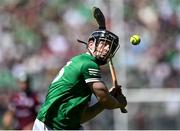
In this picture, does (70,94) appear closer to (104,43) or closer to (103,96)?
(103,96)

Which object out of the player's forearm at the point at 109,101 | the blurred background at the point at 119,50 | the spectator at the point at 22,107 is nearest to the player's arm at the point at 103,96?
the player's forearm at the point at 109,101

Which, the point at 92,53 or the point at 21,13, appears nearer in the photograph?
the point at 92,53

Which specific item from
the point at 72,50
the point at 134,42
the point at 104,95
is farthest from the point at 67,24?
the point at 104,95

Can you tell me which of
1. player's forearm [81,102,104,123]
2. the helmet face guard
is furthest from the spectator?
the helmet face guard

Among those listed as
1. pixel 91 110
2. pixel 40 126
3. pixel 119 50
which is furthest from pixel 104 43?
pixel 119 50

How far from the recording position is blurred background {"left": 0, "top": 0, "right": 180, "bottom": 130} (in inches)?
419

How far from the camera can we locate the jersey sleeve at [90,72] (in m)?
5.19

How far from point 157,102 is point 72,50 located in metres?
1.76

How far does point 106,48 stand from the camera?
5.27 metres

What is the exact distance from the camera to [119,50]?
417 inches

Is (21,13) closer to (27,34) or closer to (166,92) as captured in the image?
(27,34)

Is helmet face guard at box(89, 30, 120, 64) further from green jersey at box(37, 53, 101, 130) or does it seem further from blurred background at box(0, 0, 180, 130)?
blurred background at box(0, 0, 180, 130)

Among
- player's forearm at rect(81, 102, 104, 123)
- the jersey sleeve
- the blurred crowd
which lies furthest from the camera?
the blurred crowd

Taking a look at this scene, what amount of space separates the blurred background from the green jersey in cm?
520
